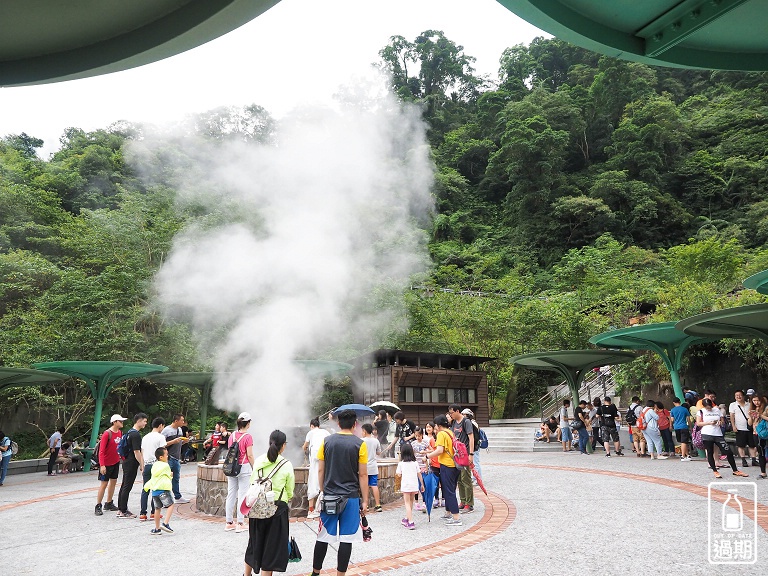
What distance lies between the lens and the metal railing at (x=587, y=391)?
23.5 m

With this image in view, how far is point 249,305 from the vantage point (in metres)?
14.8

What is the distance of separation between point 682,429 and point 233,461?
33.3ft

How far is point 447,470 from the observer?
20.8 feet

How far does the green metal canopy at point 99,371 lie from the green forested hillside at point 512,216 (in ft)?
20.4

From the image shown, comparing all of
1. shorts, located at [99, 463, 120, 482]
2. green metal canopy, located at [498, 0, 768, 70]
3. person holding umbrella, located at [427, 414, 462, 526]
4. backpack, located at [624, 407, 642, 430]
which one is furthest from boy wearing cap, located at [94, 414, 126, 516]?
backpack, located at [624, 407, 642, 430]

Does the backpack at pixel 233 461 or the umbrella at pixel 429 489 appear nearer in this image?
the backpack at pixel 233 461

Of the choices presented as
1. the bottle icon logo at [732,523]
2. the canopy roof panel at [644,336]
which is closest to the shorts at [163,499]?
the bottle icon logo at [732,523]

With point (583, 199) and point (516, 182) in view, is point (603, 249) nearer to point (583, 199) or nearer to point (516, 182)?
point (583, 199)

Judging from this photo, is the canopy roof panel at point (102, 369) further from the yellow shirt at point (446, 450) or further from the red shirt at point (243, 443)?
the yellow shirt at point (446, 450)

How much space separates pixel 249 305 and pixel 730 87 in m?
49.1

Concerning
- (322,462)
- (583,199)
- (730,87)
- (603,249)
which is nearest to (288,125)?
(322,462)

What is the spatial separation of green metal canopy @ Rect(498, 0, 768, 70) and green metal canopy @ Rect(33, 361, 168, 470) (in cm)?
1342

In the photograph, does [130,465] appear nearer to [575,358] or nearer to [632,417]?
[632,417]

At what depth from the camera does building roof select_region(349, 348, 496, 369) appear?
2186 centimetres
